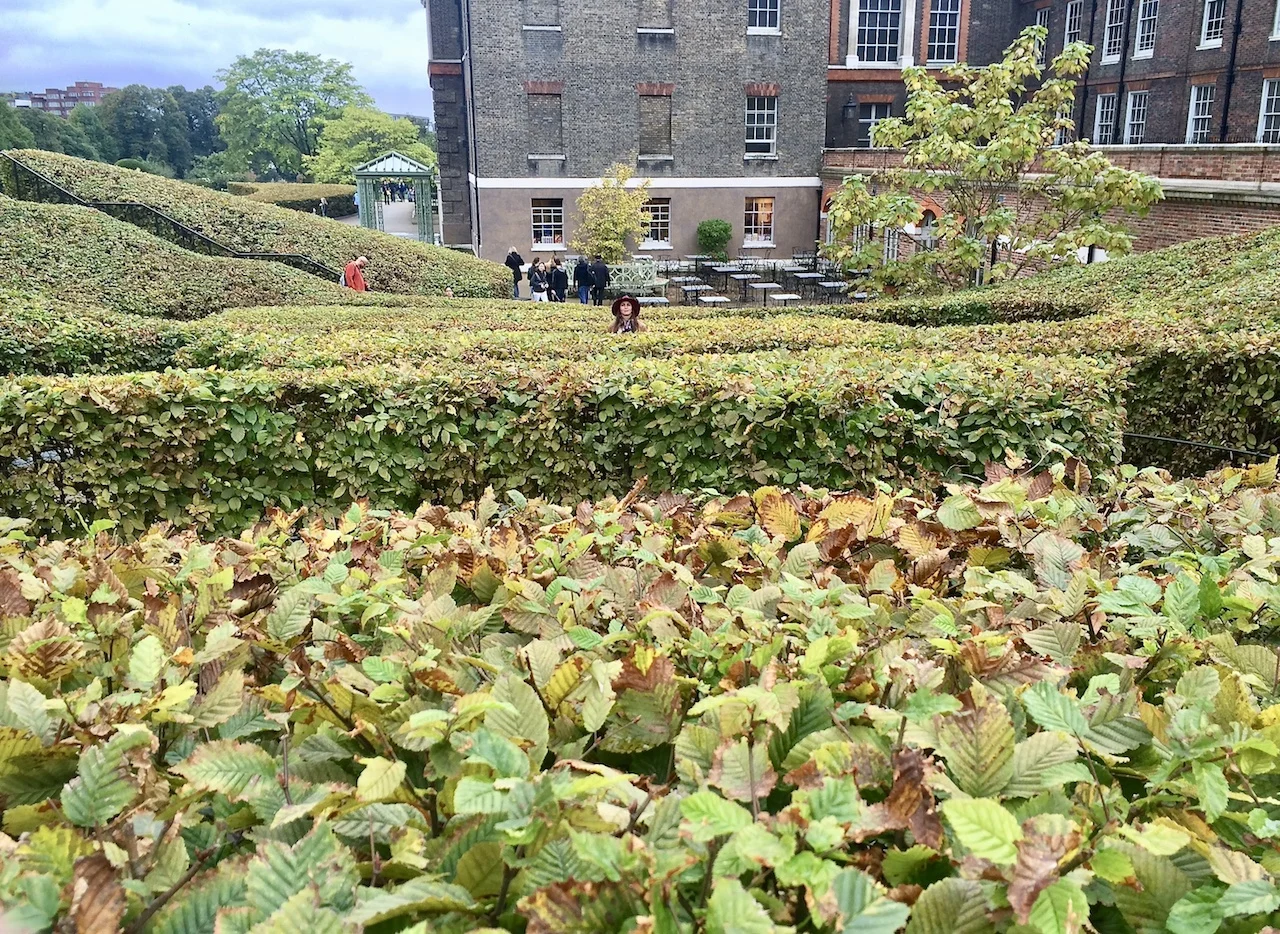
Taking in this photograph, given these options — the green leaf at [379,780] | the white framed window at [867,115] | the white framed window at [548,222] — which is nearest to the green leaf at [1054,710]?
the green leaf at [379,780]

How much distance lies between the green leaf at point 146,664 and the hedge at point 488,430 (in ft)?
14.6

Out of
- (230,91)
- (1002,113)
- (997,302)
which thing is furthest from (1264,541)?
(230,91)

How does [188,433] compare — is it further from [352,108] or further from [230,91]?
[230,91]

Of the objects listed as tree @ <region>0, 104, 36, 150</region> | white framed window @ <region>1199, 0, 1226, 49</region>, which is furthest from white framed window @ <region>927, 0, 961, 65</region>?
tree @ <region>0, 104, 36, 150</region>

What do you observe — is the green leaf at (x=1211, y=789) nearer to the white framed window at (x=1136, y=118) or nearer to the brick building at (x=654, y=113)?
the brick building at (x=654, y=113)

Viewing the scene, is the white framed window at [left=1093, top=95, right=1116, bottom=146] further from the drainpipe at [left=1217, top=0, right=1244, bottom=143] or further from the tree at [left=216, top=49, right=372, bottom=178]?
the tree at [left=216, top=49, right=372, bottom=178]

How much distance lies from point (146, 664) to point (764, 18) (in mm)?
36789

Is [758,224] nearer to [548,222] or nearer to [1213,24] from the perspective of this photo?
[548,222]

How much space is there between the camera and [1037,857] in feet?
3.86

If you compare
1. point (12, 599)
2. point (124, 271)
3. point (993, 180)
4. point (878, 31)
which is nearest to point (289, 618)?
point (12, 599)

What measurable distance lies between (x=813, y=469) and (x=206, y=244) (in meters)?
21.6

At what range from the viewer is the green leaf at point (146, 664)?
178 centimetres

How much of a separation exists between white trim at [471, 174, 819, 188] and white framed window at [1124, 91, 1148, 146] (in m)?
10.5

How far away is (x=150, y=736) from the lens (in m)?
1.57
